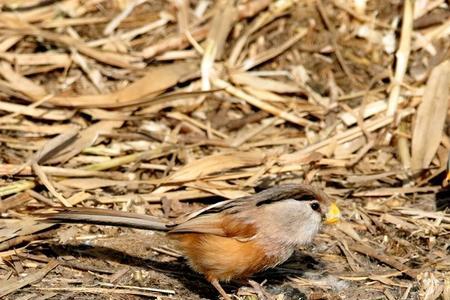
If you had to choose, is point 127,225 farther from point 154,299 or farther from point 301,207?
point 301,207

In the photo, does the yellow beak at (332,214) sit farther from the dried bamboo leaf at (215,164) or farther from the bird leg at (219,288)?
the dried bamboo leaf at (215,164)

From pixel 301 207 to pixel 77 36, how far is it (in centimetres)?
356

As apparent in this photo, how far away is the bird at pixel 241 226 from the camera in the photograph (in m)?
5.45

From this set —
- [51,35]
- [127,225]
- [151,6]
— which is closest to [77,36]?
[51,35]

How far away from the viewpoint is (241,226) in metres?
5.46

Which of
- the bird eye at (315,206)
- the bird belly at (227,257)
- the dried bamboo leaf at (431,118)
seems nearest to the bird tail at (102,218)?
the bird belly at (227,257)

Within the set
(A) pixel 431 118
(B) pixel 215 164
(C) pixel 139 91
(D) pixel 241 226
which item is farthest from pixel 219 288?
(A) pixel 431 118

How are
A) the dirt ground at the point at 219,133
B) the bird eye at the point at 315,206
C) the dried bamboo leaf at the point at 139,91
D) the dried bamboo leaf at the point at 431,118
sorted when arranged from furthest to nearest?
the dried bamboo leaf at the point at 139,91 < the dried bamboo leaf at the point at 431,118 < the dirt ground at the point at 219,133 < the bird eye at the point at 315,206

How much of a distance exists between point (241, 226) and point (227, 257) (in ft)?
0.66

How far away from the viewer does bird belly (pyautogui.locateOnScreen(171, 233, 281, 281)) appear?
5.43m

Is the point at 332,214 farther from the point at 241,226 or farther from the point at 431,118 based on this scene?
the point at 431,118

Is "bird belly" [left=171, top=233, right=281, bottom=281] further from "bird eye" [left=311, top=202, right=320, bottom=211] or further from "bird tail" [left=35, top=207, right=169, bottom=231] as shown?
"bird eye" [left=311, top=202, right=320, bottom=211]

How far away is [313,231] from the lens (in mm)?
5578

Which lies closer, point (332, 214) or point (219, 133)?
point (332, 214)
